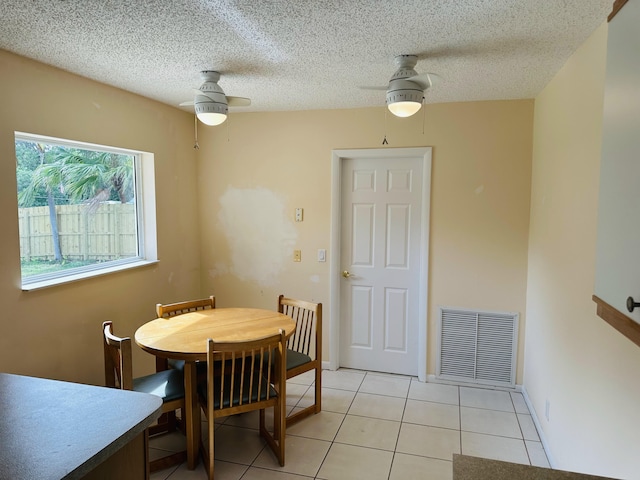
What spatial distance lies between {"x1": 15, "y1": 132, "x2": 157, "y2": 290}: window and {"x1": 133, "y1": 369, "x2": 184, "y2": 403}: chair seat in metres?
0.84

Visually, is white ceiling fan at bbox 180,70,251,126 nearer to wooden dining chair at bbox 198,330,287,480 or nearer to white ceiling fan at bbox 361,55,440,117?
white ceiling fan at bbox 361,55,440,117

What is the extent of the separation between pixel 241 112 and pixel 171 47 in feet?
5.80

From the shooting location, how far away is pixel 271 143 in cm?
407

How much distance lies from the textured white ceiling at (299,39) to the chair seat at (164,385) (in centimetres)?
194

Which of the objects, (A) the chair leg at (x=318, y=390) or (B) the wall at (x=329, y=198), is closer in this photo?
(A) the chair leg at (x=318, y=390)

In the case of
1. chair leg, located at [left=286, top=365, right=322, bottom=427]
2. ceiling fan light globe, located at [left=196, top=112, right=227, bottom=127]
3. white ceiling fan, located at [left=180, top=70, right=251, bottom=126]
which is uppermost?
white ceiling fan, located at [left=180, top=70, right=251, bottom=126]

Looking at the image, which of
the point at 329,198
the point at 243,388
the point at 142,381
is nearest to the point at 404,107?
the point at 329,198

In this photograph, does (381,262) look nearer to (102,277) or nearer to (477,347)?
(477,347)

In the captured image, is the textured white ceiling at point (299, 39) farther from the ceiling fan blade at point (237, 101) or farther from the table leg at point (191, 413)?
the table leg at point (191, 413)

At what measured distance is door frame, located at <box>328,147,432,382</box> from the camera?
3717 mm

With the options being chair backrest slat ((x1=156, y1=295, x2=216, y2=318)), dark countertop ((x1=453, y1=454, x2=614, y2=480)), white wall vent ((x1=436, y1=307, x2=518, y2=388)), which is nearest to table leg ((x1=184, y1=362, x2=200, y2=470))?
chair backrest slat ((x1=156, y1=295, x2=216, y2=318))

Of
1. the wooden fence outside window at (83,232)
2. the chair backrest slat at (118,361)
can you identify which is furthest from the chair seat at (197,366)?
the wooden fence outside window at (83,232)

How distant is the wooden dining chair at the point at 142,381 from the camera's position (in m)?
2.24

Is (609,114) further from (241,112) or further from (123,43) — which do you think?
(241,112)
